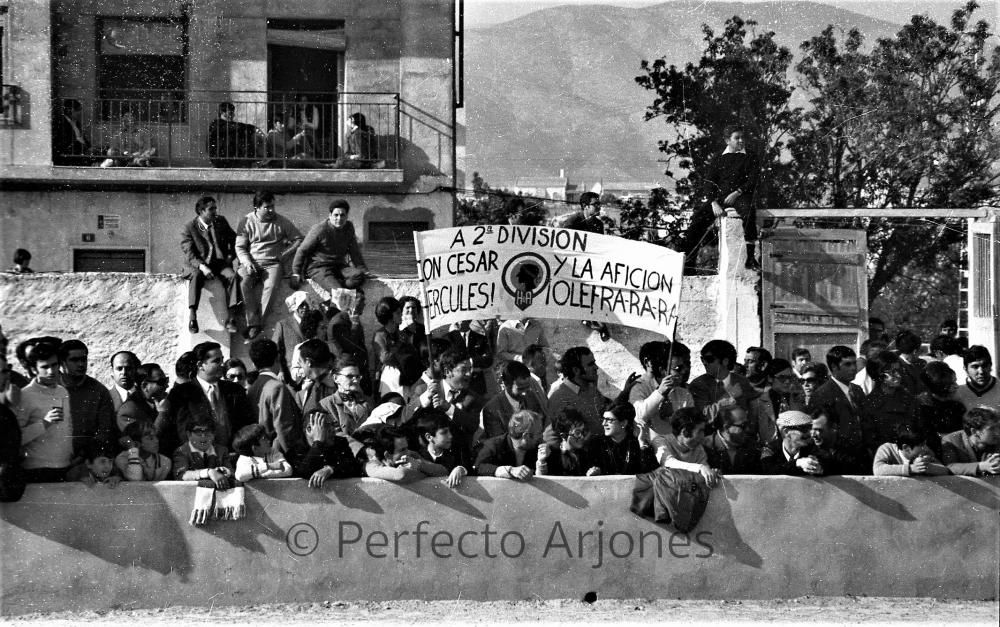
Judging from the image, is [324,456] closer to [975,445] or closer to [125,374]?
[125,374]

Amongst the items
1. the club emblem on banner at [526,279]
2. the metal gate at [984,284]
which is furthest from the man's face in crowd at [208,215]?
the metal gate at [984,284]

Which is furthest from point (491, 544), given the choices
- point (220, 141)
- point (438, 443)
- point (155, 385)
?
point (220, 141)

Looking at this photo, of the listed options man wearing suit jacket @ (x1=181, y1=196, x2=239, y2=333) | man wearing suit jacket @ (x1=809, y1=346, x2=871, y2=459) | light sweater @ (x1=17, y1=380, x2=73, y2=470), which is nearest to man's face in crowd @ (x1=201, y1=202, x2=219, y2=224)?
man wearing suit jacket @ (x1=181, y1=196, x2=239, y2=333)

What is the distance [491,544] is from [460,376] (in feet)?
4.05

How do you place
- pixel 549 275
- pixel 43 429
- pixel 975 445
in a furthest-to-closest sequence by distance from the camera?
1. pixel 549 275
2. pixel 975 445
3. pixel 43 429

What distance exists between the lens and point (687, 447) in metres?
9.09

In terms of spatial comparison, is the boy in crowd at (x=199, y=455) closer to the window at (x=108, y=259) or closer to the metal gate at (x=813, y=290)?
the metal gate at (x=813, y=290)

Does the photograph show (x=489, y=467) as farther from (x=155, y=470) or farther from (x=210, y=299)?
(x=210, y=299)

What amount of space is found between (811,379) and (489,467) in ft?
9.36

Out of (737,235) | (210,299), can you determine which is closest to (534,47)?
(737,235)

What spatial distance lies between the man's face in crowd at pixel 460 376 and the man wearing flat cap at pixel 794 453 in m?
2.07

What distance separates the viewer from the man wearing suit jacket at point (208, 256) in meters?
12.2

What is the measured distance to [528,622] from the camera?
8.59 metres
